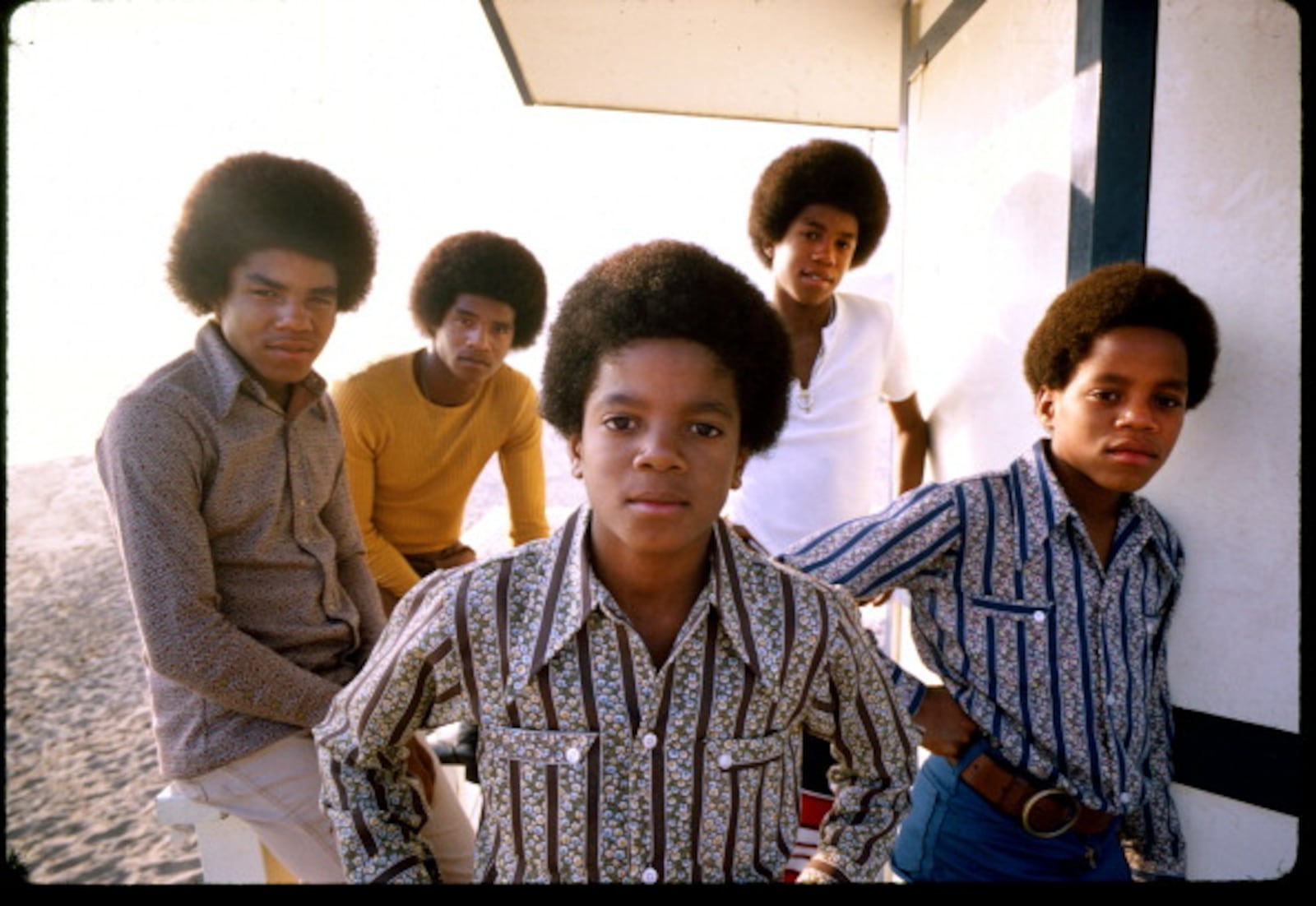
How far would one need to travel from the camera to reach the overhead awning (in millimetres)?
3240

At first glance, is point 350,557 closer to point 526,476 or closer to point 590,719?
point 526,476

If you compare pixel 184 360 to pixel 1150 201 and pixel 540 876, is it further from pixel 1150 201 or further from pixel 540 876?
pixel 1150 201

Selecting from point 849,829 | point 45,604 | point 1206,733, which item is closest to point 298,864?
point 849,829

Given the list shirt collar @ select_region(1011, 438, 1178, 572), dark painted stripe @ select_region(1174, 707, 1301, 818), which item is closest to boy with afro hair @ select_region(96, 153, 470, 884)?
shirt collar @ select_region(1011, 438, 1178, 572)

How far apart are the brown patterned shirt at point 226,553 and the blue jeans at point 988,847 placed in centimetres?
158

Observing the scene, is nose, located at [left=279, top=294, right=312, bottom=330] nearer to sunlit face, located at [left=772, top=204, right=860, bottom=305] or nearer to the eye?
the eye

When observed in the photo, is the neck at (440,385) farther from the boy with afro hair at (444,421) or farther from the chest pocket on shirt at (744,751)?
the chest pocket on shirt at (744,751)

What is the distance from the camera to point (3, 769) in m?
1.17

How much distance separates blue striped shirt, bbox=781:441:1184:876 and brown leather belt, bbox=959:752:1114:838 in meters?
0.03

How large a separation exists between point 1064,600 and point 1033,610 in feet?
0.26

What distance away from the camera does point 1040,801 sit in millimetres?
1863

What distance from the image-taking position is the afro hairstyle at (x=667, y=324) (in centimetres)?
141

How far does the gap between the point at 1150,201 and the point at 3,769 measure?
280cm

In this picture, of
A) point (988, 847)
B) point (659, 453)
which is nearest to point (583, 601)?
point (659, 453)
